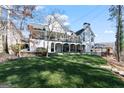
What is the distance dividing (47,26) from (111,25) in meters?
0.77

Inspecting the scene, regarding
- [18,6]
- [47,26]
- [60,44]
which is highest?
[18,6]

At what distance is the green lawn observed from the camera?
3.05m

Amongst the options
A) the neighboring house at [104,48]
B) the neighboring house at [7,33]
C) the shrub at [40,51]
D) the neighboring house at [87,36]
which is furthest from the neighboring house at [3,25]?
the neighboring house at [104,48]

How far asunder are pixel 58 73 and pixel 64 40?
16.1 inches

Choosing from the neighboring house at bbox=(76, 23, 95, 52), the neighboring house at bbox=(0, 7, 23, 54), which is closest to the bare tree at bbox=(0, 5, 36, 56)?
the neighboring house at bbox=(0, 7, 23, 54)

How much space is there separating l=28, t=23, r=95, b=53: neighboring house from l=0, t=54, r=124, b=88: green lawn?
0.10 metres

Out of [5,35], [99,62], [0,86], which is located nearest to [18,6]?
[5,35]

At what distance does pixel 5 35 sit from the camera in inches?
133

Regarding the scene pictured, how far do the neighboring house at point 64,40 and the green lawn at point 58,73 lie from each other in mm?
103

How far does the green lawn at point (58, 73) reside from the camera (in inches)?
120

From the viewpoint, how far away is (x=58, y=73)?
10.4 feet

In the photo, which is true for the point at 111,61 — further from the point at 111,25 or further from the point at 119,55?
the point at 111,25

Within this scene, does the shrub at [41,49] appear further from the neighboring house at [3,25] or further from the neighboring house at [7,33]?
the neighboring house at [3,25]

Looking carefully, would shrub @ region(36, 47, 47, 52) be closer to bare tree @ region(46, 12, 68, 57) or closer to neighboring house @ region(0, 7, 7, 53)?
bare tree @ region(46, 12, 68, 57)
